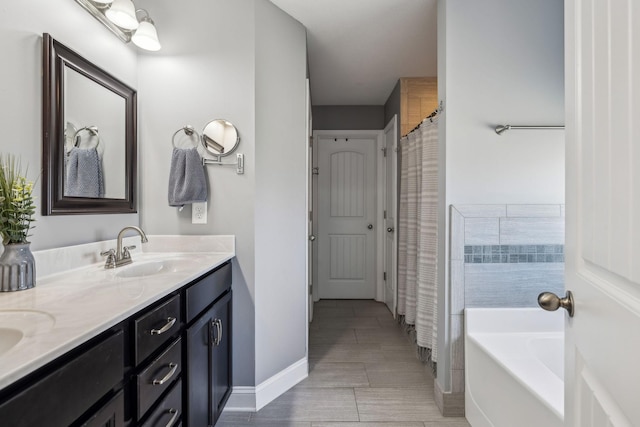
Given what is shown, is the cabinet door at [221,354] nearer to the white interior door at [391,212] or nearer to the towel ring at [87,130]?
the towel ring at [87,130]

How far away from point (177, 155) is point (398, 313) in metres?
2.37

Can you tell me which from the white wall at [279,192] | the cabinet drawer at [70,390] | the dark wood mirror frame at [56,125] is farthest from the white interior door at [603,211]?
the dark wood mirror frame at [56,125]

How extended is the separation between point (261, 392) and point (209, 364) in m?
0.55

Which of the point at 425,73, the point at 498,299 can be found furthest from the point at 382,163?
the point at 498,299

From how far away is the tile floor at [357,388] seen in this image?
1721mm

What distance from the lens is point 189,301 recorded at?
49.4 inches

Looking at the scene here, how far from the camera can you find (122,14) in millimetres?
1546

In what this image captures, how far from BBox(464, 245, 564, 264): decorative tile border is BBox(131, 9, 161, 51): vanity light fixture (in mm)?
2012

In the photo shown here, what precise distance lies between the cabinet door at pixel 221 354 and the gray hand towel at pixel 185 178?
23.0 inches

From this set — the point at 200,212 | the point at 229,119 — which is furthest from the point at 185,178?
the point at 229,119

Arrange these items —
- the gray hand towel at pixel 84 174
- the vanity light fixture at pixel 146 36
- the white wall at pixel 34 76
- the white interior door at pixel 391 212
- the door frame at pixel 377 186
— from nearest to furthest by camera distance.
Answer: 1. the white wall at pixel 34 76
2. the gray hand towel at pixel 84 174
3. the vanity light fixture at pixel 146 36
4. the white interior door at pixel 391 212
5. the door frame at pixel 377 186

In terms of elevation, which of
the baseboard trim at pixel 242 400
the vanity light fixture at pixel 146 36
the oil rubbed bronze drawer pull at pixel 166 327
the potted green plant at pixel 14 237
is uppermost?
the vanity light fixture at pixel 146 36

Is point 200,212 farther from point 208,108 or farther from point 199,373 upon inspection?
point 199,373

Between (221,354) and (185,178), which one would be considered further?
(185,178)
